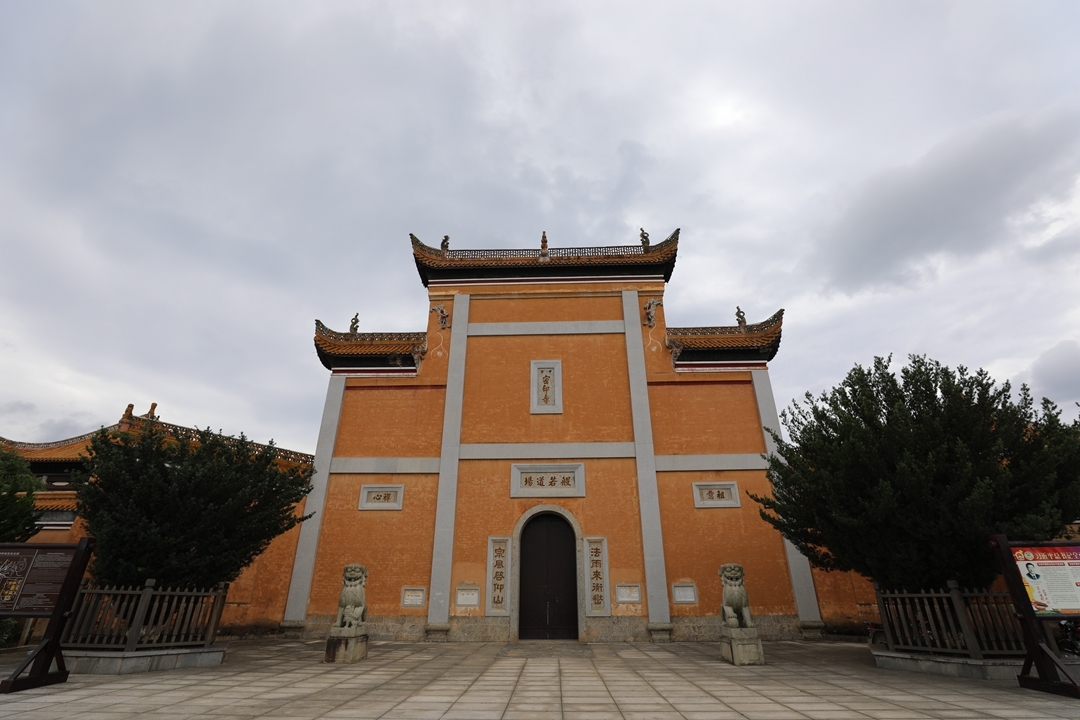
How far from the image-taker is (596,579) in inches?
421

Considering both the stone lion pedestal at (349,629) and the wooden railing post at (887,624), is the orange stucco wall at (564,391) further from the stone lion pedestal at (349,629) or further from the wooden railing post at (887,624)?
the wooden railing post at (887,624)

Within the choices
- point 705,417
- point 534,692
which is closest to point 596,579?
point 705,417

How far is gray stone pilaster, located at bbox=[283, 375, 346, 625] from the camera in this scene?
35.2 ft

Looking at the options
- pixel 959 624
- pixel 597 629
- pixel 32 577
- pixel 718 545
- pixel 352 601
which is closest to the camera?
pixel 32 577

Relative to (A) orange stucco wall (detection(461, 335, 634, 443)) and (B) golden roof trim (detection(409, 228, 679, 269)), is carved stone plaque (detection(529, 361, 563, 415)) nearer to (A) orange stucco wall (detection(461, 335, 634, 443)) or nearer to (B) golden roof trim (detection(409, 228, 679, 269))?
(A) orange stucco wall (detection(461, 335, 634, 443))

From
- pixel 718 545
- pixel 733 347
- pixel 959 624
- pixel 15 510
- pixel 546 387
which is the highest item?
pixel 733 347

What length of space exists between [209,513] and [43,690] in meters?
2.47

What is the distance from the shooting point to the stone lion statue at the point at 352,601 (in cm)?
773

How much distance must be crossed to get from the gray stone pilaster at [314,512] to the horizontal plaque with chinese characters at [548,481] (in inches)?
172

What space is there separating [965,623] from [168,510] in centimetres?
1046

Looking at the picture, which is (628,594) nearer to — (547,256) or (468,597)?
(468,597)

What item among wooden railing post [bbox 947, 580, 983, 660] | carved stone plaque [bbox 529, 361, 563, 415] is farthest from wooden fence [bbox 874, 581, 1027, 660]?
carved stone plaque [bbox 529, 361, 563, 415]

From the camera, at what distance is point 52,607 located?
5730mm

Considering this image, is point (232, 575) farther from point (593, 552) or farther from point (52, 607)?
Answer: point (593, 552)
